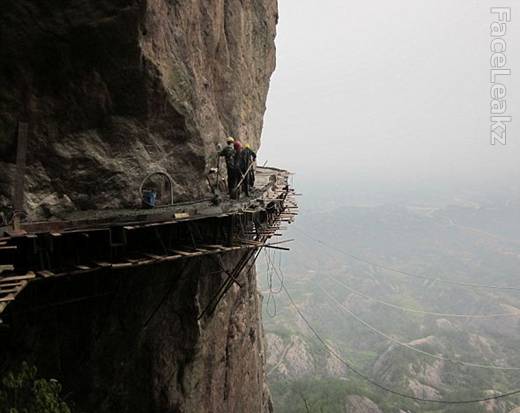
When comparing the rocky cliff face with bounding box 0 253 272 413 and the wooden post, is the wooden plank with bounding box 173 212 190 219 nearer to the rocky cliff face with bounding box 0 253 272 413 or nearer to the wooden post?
the rocky cliff face with bounding box 0 253 272 413

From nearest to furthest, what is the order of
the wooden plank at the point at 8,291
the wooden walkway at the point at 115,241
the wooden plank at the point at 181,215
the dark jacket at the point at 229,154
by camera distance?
the wooden plank at the point at 8,291
the wooden walkway at the point at 115,241
the wooden plank at the point at 181,215
the dark jacket at the point at 229,154

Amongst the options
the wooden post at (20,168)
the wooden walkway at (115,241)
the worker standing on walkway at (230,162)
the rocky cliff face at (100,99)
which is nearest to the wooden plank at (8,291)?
the wooden walkway at (115,241)

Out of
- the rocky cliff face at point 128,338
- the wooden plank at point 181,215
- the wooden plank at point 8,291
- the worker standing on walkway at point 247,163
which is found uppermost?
the worker standing on walkway at point 247,163

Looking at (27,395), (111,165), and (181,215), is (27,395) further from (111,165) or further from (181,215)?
(111,165)

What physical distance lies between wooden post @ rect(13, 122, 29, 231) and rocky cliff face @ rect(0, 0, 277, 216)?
0.14 metres

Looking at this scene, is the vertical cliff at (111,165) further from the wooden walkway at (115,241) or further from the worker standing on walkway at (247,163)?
the worker standing on walkway at (247,163)

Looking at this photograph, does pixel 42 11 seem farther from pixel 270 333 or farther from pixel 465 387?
pixel 270 333

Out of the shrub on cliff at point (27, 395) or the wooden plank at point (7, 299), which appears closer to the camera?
the wooden plank at point (7, 299)

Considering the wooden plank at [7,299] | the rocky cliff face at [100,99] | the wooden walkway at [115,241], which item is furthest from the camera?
the rocky cliff face at [100,99]

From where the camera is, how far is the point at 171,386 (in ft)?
35.7

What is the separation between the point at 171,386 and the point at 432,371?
345ft

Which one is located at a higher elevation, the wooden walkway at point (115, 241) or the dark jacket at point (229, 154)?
the dark jacket at point (229, 154)

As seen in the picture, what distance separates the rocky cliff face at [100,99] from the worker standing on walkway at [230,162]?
0.99 m

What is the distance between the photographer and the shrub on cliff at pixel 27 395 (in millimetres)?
6742
